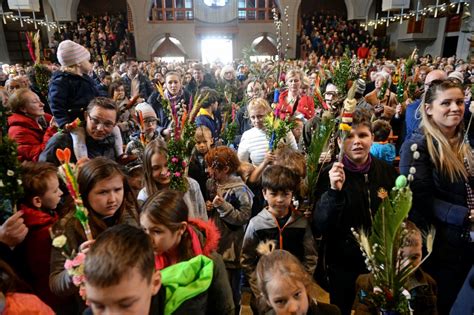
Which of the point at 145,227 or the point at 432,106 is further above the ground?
the point at 432,106

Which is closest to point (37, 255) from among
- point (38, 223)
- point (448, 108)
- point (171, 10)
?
point (38, 223)

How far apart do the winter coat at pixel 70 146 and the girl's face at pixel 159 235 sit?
122 centimetres

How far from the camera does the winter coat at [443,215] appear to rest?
1832mm

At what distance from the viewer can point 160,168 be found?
2189 millimetres

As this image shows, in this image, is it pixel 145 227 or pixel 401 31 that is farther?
pixel 401 31

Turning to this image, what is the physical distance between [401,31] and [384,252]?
20.6m

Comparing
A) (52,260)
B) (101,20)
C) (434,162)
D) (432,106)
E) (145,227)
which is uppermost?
(101,20)

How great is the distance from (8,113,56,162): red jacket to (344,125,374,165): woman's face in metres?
2.41

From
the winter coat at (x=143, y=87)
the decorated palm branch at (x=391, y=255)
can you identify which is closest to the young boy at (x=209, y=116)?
the winter coat at (x=143, y=87)

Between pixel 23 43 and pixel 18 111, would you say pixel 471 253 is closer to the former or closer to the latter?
pixel 18 111

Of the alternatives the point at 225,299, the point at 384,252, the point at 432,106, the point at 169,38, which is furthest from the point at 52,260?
the point at 169,38

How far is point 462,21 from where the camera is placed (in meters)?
14.6

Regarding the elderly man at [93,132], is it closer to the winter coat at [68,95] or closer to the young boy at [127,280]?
the winter coat at [68,95]

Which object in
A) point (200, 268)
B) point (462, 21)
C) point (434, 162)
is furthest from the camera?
point (462, 21)
